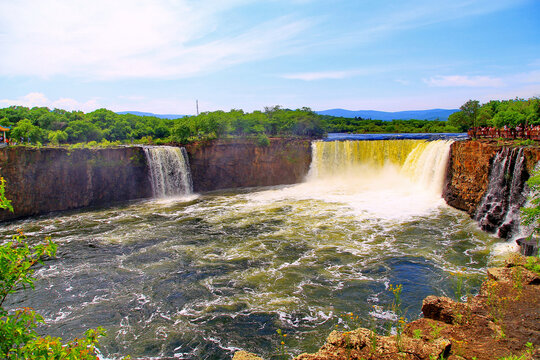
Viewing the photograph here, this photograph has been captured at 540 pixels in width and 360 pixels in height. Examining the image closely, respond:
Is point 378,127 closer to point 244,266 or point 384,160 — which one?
point 384,160

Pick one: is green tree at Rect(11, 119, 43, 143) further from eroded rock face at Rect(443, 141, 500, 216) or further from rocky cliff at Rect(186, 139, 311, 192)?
eroded rock face at Rect(443, 141, 500, 216)

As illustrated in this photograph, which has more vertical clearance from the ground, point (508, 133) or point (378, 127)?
point (378, 127)

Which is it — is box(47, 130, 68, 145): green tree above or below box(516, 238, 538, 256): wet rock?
above

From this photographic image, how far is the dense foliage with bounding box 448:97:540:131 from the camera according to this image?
37000mm

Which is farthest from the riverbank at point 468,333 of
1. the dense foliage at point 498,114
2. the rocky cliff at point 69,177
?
the dense foliage at point 498,114

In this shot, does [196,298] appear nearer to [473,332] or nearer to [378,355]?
[378,355]

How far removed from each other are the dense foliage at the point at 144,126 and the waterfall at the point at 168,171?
3.78 metres

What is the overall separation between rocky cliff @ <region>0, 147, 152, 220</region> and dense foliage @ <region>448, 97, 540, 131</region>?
37.7m

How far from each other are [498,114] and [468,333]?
44136 millimetres

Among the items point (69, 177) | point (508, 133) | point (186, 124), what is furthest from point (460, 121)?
point (69, 177)

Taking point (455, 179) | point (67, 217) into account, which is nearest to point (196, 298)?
point (67, 217)

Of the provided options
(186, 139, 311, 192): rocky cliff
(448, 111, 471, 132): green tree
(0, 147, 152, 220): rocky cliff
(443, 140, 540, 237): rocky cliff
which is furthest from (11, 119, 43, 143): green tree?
(448, 111, 471, 132): green tree

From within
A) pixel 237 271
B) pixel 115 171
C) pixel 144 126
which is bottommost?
pixel 237 271

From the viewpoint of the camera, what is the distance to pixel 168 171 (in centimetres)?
A: 3238
